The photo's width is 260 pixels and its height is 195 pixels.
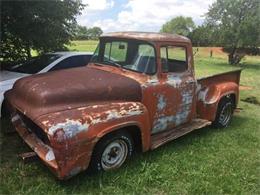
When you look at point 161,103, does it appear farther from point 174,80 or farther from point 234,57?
point 234,57

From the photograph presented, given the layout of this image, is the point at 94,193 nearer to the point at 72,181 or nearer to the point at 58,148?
the point at 72,181

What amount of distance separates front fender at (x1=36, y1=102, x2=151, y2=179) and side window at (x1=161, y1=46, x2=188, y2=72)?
4.28ft

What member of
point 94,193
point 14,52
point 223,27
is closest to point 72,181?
point 94,193

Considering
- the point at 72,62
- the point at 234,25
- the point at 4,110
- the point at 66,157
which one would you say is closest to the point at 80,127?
the point at 66,157

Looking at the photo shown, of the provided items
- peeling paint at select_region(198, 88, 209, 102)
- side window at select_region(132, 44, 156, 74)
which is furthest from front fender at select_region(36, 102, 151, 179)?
peeling paint at select_region(198, 88, 209, 102)

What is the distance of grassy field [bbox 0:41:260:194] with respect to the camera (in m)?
4.32

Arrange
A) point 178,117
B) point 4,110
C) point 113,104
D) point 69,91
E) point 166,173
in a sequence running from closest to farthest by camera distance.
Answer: point 69,91 → point 113,104 → point 166,173 → point 178,117 → point 4,110

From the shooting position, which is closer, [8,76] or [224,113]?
[8,76]

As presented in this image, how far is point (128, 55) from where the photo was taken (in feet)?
18.2

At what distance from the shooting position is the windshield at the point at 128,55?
17.5 ft

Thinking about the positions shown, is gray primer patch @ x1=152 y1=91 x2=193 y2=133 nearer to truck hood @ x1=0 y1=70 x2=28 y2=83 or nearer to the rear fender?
the rear fender

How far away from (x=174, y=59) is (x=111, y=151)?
2.13 metres

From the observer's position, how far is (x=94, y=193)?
13.7 feet

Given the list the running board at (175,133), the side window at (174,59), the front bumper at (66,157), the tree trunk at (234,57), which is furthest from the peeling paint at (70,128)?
the tree trunk at (234,57)
